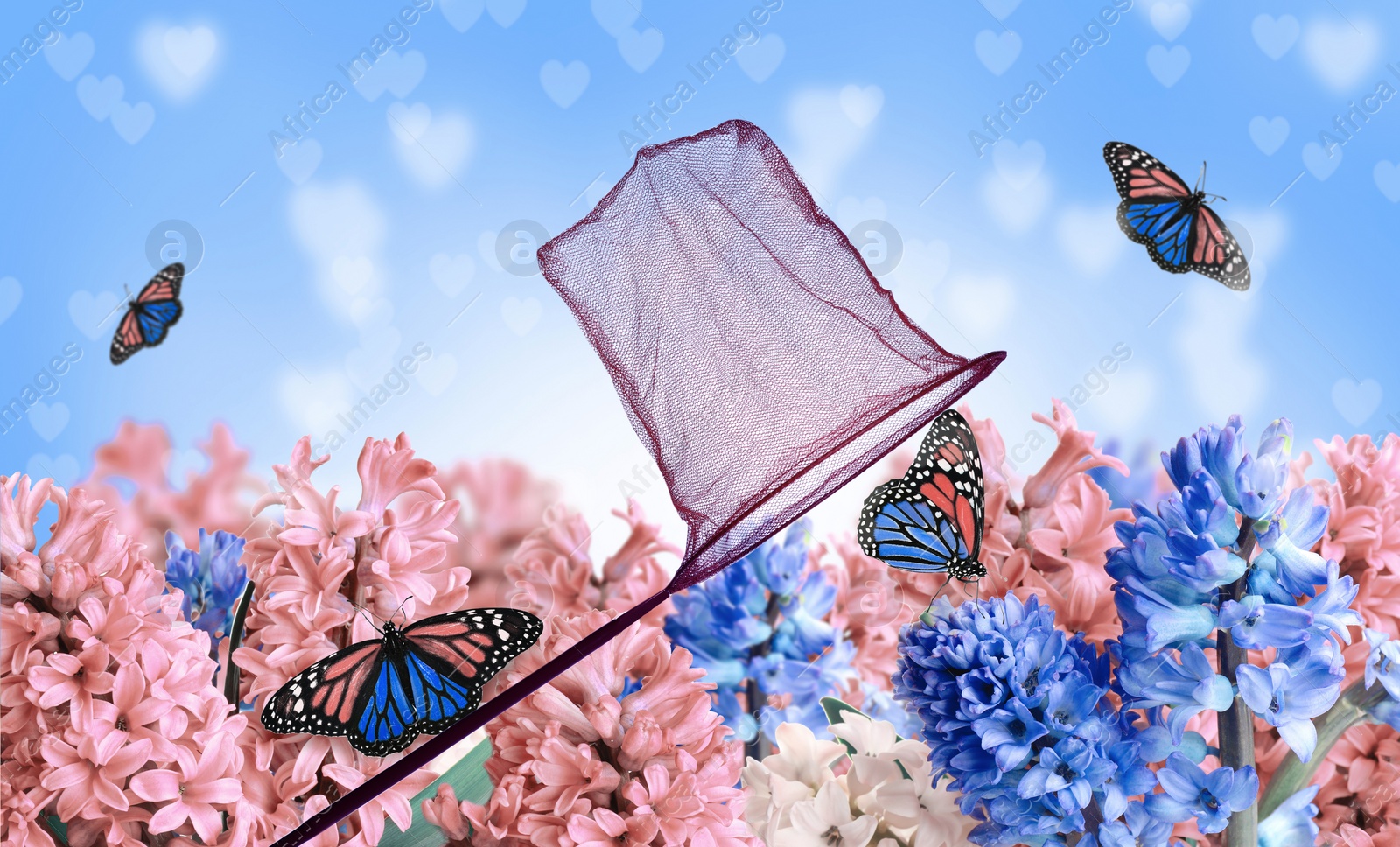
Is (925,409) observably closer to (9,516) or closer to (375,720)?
(375,720)

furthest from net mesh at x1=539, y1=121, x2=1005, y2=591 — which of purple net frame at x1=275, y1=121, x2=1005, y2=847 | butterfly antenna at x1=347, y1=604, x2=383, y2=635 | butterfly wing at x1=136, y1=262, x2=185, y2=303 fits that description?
butterfly wing at x1=136, y1=262, x2=185, y2=303

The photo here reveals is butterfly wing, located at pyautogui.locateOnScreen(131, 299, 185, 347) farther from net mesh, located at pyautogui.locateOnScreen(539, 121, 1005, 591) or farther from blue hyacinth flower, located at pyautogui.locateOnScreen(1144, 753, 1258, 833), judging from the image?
blue hyacinth flower, located at pyautogui.locateOnScreen(1144, 753, 1258, 833)

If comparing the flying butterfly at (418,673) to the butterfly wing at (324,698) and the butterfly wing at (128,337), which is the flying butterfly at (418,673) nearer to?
the butterfly wing at (324,698)

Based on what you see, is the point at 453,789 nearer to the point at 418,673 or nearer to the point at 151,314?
the point at 418,673

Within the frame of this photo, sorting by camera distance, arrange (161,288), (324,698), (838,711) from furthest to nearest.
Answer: (161,288) < (838,711) < (324,698)

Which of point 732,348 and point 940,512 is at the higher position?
point 732,348

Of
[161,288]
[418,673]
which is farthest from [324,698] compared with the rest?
[161,288]
